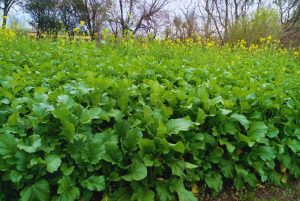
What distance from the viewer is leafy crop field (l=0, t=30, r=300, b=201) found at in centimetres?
192

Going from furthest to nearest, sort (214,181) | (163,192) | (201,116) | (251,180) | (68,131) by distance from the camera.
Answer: (251,180)
(214,181)
(201,116)
(163,192)
(68,131)

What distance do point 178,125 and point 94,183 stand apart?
76 centimetres

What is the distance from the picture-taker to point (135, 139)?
2119mm

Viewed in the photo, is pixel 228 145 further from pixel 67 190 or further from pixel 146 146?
pixel 67 190

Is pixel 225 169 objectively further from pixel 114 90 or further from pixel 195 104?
pixel 114 90

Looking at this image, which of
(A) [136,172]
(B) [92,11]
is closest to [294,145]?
(A) [136,172]

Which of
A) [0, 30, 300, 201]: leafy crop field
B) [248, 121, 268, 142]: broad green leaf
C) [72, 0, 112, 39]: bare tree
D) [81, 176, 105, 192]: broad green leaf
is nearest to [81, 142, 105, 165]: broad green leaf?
[0, 30, 300, 201]: leafy crop field

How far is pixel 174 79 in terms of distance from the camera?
12.3ft

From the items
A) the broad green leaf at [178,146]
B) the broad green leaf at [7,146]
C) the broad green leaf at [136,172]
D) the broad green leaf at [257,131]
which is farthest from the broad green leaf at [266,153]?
the broad green leaf at [7,146]

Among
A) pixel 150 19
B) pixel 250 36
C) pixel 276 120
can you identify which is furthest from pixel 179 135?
pixel 150 19

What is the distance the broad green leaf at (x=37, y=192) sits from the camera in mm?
1815

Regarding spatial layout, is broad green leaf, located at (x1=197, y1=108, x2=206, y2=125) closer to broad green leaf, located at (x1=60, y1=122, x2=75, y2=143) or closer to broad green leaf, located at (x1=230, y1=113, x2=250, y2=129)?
broad green leaf, located at (x1=230, y1=113, x2=250, y2=129)

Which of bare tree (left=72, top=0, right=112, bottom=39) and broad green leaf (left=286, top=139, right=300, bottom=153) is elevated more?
bare tree (left=72, top=0, right=112, bottom=39)

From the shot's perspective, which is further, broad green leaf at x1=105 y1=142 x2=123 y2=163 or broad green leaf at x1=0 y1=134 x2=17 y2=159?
broad green leaf at x1=105 y1=142 x2=123 y2=163
